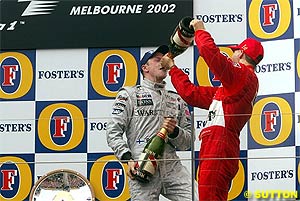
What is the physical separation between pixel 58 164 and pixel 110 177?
184mm

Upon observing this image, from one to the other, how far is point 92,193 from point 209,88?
58 cm

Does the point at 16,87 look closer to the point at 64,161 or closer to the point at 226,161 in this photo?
the point at 64,161

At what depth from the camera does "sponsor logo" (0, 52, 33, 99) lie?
3.39 meters

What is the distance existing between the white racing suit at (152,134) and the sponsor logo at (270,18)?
1.43ft

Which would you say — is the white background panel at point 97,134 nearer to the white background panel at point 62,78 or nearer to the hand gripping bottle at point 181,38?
the white background panel at point 62,78

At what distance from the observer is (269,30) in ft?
11.0

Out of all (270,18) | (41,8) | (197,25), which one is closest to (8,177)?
(41,8)

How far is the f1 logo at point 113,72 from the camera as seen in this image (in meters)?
3.38

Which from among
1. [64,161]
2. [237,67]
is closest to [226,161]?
[237,67]

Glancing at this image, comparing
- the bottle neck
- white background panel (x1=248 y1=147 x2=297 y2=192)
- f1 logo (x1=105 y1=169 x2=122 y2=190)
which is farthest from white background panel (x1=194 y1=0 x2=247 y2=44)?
f1 logo (x1=105 y1=169 x2=122 y2=190)

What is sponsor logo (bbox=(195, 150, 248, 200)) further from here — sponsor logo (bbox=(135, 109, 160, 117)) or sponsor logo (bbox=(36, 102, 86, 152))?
sponsor logo (bbox=(36, 102, 86, 152))

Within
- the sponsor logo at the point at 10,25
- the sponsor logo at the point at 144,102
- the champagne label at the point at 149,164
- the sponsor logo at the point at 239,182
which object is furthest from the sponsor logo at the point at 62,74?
the sponsor logo at the point at 239,182

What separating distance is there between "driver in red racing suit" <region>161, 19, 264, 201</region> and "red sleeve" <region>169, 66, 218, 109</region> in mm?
32

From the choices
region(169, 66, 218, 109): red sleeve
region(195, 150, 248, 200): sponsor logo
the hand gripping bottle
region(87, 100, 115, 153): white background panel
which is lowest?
region(195, 150, 248, 200): sponsor logo
